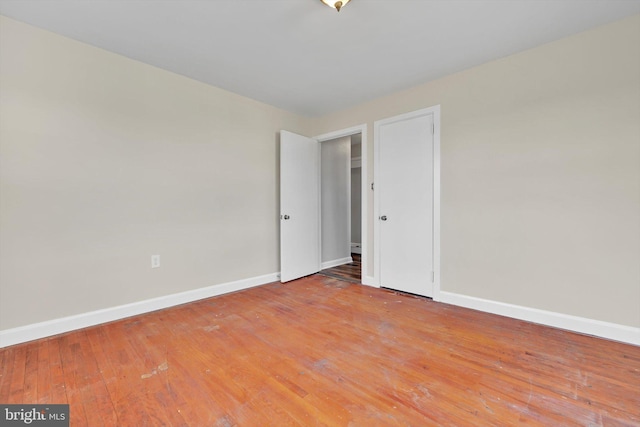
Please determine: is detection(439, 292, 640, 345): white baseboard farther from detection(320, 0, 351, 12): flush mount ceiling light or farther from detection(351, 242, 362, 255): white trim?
detection(351, 242, 362, 255): white trim

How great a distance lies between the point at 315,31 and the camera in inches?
83.8

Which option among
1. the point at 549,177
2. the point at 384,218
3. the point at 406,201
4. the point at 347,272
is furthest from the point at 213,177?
the point at 549,177

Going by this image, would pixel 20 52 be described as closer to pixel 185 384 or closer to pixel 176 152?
pixel 176 152

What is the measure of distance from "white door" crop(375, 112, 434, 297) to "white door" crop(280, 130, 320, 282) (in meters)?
1.06

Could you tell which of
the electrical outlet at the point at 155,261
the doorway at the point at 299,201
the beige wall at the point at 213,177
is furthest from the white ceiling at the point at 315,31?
the electrical outlet at the point at 155,261

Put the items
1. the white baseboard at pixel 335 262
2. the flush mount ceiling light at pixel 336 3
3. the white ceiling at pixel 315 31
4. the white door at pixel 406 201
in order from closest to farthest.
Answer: the flush mount ceiling light at pixel 336 3 → the white ceiling at pixel 315 31 → the white door at pixel 406 201 → the white baseboard at pixel 335 262

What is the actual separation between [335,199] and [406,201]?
5.55ft

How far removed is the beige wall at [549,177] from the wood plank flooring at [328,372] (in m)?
0.40

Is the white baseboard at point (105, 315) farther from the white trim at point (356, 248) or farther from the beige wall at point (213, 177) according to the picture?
the white trim at point (356, 248)

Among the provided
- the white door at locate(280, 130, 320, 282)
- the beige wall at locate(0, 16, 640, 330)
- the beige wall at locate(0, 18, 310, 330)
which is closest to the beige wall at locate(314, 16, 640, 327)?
the beige wall at locate(0, 16, 640, 330)

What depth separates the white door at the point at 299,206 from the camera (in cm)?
363

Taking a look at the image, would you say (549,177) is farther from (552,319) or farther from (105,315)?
(105,315)

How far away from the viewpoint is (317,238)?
414cm

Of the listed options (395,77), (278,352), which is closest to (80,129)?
(278,352)
